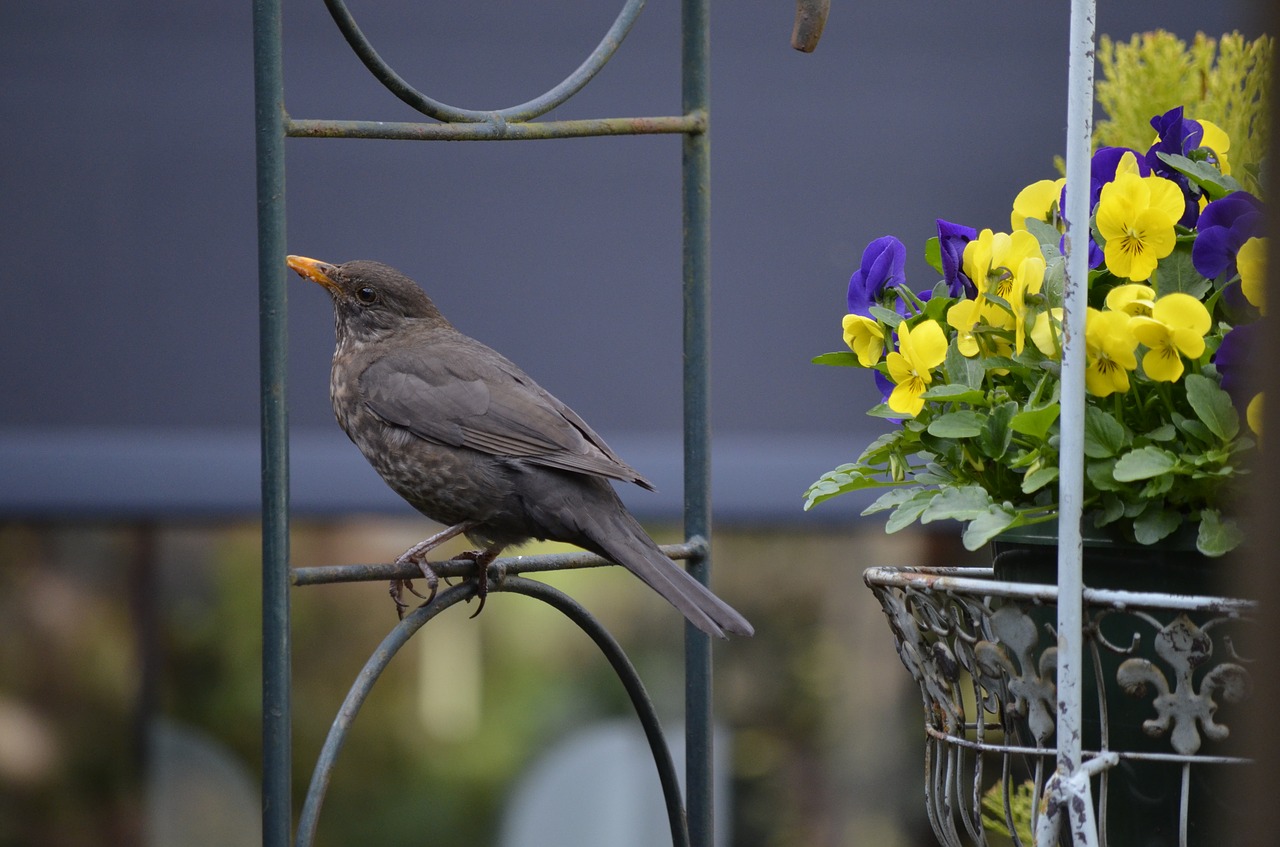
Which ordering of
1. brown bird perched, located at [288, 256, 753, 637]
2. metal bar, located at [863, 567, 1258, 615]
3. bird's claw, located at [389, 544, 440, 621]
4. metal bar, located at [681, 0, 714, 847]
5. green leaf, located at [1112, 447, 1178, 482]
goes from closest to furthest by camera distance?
metal bar, located at [863, 567, 1258, 615], green leaf, located at [1112, 447, 1178, 482], bird's claw, located at [389, 544, 440, 621], metal bar, located at [681, 0, 714, 847], brown bird perched, located at [288, 256, 753, 637]

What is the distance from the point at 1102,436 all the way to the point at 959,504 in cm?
17

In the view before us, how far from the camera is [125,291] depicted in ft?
14.8

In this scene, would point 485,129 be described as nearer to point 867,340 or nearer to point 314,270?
point 867,340

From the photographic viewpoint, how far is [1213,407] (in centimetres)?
143

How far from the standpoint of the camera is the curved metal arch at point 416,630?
1552 mm

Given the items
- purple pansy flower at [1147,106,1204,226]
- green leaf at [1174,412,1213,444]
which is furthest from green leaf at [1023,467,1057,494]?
purple pansy flower at [1147,106,1204,226]

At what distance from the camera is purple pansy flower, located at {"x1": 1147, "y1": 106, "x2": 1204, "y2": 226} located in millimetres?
1623

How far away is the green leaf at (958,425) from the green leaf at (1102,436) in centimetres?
13

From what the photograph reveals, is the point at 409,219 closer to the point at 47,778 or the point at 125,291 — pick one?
the point at 125,291

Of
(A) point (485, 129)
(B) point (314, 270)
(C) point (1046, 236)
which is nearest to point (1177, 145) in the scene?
(C) point (1046, 236)

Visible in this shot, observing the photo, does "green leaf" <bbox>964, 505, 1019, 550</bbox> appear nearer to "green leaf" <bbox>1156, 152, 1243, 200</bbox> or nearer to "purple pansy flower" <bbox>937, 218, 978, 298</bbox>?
"purple pansy flower" <bbox>937, 218, 978, 298</bbox>

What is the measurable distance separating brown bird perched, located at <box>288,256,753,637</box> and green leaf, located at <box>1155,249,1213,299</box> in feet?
2.80

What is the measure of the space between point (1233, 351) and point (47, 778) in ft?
14.1

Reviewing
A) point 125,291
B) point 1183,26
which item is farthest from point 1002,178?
point 125,291
